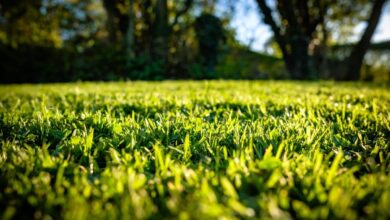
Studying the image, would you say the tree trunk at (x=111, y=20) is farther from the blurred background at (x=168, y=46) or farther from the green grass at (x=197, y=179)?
the green grass at (x=197, y=179)

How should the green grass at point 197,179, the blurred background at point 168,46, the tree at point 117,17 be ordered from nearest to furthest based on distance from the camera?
the green grass at point 197,179, the blurred background at point 168,46, the tree at point 117,17

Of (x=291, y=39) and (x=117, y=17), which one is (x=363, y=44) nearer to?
(x=291, y=39)

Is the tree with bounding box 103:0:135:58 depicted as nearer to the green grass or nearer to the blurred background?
the blurred background

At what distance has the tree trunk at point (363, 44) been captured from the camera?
10922 millimetres

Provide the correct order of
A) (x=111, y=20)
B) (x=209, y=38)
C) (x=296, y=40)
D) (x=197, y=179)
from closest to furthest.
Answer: (x=197, y=179) → (x=296, y=40) → (x=209, y=38) → (x=111, y=20)

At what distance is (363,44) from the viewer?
11133 mm

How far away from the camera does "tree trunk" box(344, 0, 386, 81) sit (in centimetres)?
1092

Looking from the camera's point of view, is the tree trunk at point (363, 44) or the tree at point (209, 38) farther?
the tree at point (209, 38)

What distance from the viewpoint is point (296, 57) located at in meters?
11.2

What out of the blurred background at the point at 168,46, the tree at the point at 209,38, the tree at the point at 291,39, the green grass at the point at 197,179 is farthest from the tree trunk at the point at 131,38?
the green grass at the point at 197,179

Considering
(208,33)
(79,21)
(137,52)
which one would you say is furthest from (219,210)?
(79,21)

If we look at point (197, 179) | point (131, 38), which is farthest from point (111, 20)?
point (197, 179)

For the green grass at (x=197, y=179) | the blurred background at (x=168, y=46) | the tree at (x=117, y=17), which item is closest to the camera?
the green grass at (x=197, y=179)

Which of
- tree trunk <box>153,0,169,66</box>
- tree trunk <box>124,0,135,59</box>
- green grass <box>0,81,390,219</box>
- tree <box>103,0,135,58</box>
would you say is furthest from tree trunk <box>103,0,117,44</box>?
green grass <box>0,81,390,219</box>
